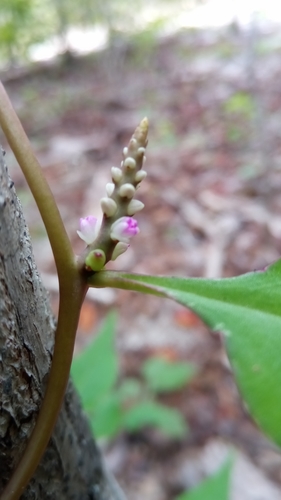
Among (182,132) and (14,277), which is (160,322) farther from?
(182,132)

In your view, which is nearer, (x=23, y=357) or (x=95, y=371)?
(x=23, y=357)

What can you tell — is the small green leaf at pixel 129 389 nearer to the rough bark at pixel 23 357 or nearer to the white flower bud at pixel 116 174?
the rough bark at pixel 23 357

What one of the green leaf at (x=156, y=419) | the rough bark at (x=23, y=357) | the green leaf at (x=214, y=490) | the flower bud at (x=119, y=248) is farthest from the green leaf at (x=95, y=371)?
the flower bud at (x=119, y=248)

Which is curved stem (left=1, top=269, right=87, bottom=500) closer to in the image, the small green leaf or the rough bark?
the rough bark

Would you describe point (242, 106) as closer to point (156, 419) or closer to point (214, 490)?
point (156, 419)

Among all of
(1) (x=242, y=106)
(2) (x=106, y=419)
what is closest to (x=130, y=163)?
(2) (x=106, y=419)

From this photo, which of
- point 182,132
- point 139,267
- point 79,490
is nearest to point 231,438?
point 139,267
